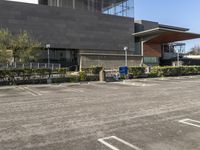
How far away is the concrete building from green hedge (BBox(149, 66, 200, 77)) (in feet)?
43.9

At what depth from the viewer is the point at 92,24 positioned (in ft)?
164

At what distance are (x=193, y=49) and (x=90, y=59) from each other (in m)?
101

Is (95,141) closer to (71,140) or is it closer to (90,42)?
(71,140)

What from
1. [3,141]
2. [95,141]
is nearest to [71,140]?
[95,141]

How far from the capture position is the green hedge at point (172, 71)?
3425 cm

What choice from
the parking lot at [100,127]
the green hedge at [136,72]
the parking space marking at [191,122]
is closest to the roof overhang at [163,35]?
the green hedge at [136,72]

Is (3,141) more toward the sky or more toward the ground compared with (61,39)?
more toward the ground

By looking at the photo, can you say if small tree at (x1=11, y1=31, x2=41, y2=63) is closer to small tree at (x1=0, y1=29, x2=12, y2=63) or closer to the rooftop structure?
small tree at (x1=0, y1=29, x2=12, y2=63)

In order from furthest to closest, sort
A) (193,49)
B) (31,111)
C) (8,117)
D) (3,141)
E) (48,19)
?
(193,49) → (48,19) → (31,111) → (8,117) → (3,141)

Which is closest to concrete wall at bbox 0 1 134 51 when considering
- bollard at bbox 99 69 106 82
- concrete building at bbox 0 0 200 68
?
concrete building at bbox 0 0 200 68

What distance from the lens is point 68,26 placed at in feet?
156

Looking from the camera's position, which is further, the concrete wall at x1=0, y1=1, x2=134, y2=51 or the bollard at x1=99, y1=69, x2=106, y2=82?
the concrete wall at x1=0, y1=1, x2=134, y2=51

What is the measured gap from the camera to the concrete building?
44062 millimetres

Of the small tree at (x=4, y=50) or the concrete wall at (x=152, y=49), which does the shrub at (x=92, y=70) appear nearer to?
the small tree at (x=4, y=50)
